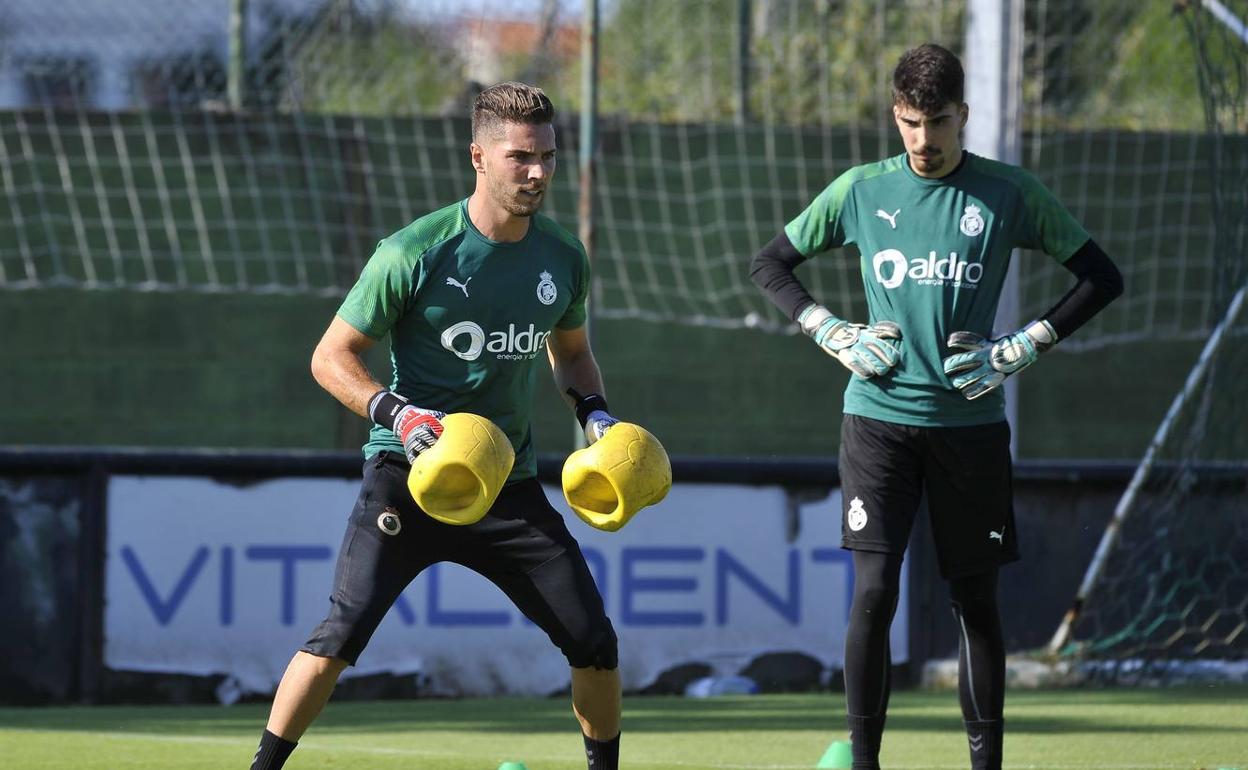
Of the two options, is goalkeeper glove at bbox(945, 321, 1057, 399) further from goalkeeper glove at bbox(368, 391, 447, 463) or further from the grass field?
the grass field

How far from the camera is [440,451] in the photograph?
4.54 metres

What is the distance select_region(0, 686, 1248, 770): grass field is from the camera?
6512 mm

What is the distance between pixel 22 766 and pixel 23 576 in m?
2.06

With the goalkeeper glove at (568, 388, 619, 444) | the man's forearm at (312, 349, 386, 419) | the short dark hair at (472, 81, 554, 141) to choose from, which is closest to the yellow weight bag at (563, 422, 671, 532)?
the goalkeeper glove at (568, 388, 619, 444)

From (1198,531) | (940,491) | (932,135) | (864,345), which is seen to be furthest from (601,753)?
(1198,531)

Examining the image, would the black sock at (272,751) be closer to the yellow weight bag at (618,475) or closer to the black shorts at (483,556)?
the black shorts at (483,556)

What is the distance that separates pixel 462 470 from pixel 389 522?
0.44 metres

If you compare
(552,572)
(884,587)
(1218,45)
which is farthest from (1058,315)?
(1218,45)

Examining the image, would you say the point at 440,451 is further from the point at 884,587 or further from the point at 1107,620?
the point at 1107,620

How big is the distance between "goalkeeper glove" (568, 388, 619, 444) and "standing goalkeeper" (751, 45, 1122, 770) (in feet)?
2.27

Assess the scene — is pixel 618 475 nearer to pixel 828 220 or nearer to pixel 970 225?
pixel 828 220

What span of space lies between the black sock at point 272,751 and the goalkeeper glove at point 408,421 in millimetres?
791

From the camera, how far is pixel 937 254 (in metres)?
5.24

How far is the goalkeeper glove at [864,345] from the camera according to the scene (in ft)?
17.2
